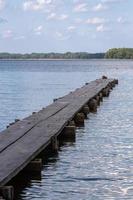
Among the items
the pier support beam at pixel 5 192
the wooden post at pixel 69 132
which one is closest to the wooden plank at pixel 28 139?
the pier support beam at pixel 5 192

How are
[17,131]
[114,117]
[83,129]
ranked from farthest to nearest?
[114,117] < [83,129] < [17,131]

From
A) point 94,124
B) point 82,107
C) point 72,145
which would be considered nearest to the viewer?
point 72,145

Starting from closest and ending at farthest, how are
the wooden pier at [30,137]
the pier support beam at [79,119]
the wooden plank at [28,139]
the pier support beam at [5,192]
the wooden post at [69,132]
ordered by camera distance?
1. the pier support beam at [5,192]
2. the wooden pier at [30,137]
3. the wooden plank at [28,139]
4. the wooden post at [69,132]
5. the pier support beam at [79,119]

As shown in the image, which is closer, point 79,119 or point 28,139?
point 28,139

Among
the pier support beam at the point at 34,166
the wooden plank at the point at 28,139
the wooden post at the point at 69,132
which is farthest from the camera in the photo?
the wooden post at the point at 69,132

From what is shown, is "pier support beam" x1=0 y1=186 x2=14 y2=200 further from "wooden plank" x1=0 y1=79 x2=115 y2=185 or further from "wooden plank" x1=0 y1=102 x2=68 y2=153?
"wooden plank" x1=0 y1=102 x2=68 y2=153

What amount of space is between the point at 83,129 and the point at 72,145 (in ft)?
13.2

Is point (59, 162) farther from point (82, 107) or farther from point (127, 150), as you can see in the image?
point (82, 107)

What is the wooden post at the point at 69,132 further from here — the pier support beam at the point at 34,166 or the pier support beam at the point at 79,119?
the pier support beam at the point at 34,166

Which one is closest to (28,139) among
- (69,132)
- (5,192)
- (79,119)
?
(69,132)

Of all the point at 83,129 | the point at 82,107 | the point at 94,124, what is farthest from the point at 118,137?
the point at 82,107

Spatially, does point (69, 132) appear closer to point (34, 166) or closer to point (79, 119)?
point (79, 119)

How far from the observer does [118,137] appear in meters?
20.2

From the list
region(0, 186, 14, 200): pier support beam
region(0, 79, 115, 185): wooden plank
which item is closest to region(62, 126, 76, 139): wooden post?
region(0, 79, 115, 185): wooden plank
